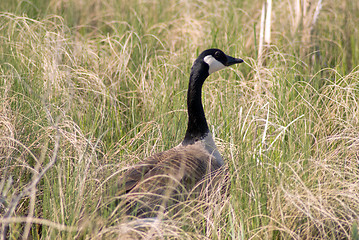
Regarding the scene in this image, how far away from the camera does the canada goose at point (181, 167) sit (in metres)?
Answer: 2.64

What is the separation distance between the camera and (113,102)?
4.13m

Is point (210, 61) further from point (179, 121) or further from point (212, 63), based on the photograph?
point (179, 121)

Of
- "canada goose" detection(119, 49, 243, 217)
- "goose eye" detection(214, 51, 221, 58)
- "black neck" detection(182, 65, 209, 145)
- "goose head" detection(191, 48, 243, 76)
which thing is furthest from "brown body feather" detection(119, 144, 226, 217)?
"goose eye" detection(214, 51, 221, 58)

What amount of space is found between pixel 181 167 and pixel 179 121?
955 mm

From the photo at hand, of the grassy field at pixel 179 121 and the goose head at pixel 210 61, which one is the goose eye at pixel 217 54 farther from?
the grassy field at pixel 179 121

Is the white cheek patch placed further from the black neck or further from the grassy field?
the grassy field

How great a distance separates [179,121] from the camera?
3848 millimetres

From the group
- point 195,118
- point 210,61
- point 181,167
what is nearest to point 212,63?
point 210,61

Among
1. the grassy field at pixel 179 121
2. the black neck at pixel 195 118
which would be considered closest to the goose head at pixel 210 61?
the black neck at pixel 195 118

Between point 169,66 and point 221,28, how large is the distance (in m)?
1.21

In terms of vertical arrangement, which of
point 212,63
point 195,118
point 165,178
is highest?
point 212,63

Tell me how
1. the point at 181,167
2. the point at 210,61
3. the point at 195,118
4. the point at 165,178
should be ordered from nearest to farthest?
1. the point at 165,178
2. the point at 181,167
3. the point at 195,118
4. the point at 210,61

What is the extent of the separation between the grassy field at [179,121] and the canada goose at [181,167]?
13cm

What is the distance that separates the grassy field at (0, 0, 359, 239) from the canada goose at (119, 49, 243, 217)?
0.13 m
